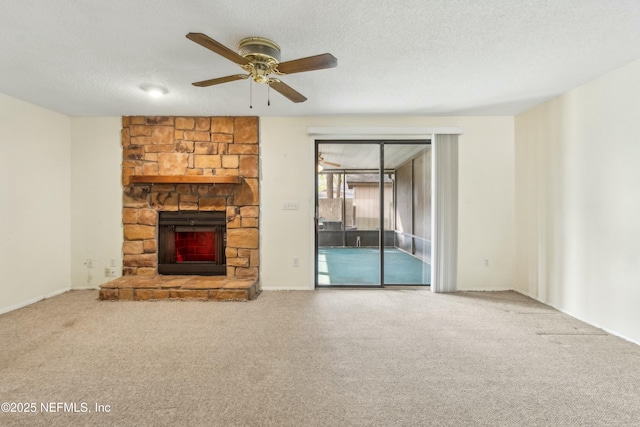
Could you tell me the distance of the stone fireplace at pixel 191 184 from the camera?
4164 millimetres

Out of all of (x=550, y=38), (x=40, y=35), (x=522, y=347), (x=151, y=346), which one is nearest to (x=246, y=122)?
(x=40, y=35)

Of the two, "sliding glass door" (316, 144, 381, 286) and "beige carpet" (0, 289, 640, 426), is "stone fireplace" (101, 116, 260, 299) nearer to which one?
"beige carpet" (0, 289, 640, 426)

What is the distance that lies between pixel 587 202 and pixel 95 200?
586 centimetres

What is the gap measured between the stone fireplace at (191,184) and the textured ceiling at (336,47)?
598 millimetres

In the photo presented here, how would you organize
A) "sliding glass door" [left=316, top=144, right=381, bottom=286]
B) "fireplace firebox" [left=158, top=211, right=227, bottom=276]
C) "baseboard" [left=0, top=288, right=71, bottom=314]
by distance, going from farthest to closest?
"sliding glass door" [left=316, top=144, right=381, bottom=286]
"fireplace firebox" [left=158, top=211, right=227, bottom=276]
"baseboard" [left=0, top=288, right=71, bottom=314]

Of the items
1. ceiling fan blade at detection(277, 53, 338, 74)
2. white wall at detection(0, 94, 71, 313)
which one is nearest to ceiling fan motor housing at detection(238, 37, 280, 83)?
ceiling fan blade at detection(277, 53, 338, 74)

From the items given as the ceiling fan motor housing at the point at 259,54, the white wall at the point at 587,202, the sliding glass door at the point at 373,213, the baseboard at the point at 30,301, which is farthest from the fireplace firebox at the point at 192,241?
the white wall at the point at 587,202

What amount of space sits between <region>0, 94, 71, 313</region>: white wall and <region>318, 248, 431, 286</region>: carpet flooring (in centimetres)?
354

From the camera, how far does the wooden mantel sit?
396cm

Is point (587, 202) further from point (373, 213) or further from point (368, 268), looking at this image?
point (373, 213)

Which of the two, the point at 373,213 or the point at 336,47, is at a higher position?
the point at 336,47

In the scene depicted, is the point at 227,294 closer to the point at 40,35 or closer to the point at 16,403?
the point at 16,403

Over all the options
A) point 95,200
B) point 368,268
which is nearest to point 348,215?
point 368,268

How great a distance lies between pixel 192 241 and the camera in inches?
170
